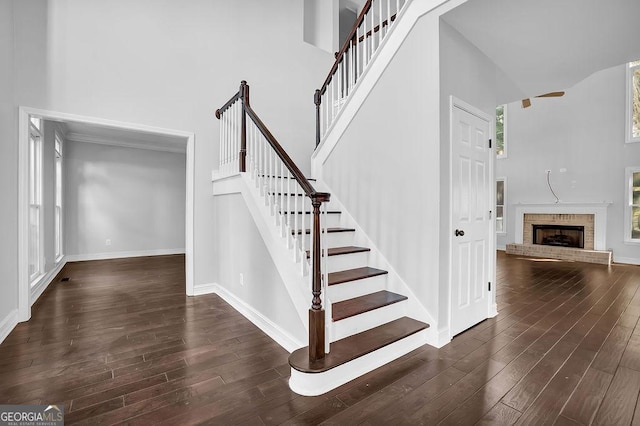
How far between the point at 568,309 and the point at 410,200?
8.05 ft

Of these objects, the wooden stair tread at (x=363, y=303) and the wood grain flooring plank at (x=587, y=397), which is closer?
the wood grain flooring plank at (x=587, y=397)

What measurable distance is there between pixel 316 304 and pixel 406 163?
1540 mm

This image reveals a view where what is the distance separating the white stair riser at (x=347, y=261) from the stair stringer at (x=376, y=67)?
4.31 feet

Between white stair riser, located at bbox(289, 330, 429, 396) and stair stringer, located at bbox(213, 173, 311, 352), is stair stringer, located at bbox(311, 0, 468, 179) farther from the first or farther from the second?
white stair riser, located at bbox(289, 330, 429, 396)

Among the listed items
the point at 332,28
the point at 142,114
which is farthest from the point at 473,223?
the point at 332,28

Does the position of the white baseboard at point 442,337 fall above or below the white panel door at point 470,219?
below

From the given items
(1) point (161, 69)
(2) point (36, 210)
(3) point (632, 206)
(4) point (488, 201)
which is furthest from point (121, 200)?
(3) point (632, 206)

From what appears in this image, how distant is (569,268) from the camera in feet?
19.5

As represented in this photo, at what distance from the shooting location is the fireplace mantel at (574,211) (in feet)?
22.0

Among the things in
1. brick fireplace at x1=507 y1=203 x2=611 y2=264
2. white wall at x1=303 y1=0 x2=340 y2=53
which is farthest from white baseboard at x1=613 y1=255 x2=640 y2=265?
white wall at x1=303 y1=0 x2=340 y2=53

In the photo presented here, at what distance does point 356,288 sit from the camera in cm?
279

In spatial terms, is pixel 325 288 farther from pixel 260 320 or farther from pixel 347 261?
pixel 260 320

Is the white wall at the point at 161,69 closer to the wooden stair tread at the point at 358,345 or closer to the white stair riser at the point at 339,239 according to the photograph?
the white stair riser at the point at 339,239

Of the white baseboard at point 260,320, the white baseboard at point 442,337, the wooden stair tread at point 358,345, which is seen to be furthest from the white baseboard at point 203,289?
the white baseboard at point 442,337
